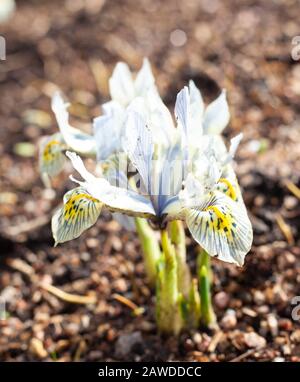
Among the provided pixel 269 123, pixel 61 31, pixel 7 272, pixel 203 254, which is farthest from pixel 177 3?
pixel 203 254

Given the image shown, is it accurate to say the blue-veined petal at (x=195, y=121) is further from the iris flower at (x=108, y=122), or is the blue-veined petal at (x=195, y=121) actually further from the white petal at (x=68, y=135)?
the white petal at (x=68, y=135)

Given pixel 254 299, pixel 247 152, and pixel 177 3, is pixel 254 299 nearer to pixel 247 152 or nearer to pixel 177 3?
pixel 247 152

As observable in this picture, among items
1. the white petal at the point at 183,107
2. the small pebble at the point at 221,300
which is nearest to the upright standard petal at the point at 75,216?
the white petal at the point at 183,107

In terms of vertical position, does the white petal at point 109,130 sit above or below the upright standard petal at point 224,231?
above

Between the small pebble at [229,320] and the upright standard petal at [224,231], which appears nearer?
the upright standard petal at [224,231]

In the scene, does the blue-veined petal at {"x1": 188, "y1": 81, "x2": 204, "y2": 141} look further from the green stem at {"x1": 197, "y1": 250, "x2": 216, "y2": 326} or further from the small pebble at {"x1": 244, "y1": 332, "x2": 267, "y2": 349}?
the small pebble at {"x1": 244, "y1": 332, "x2": 267, "y2": 349}

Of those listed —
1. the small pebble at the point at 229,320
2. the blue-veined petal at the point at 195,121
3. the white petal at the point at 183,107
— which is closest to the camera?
the white petal at the point at 183,107

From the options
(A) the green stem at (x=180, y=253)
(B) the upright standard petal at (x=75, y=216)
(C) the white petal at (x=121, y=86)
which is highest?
(C) the white petal at (x=121, y=86)

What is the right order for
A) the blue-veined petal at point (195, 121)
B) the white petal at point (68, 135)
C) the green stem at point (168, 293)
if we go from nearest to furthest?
the blue-veined petal at point (195, 121) < the green stem at point (168, 293) < the white petal at point (68, 135)
